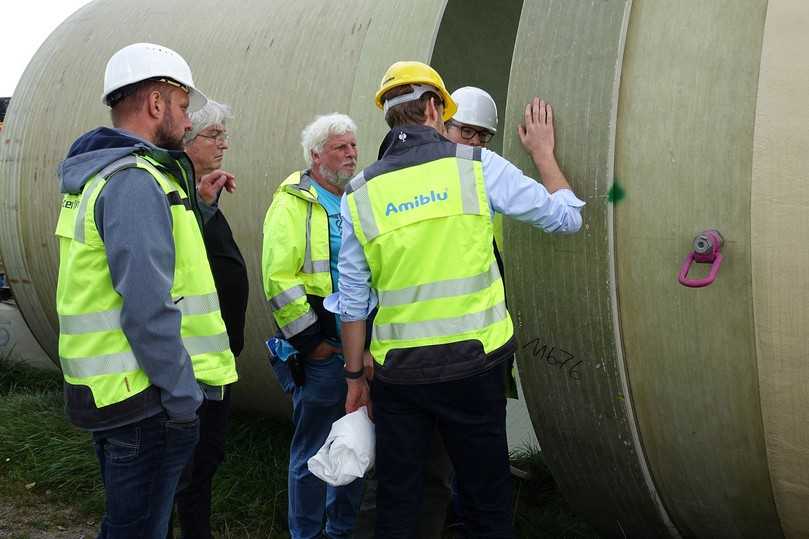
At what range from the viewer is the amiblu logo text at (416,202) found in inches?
110

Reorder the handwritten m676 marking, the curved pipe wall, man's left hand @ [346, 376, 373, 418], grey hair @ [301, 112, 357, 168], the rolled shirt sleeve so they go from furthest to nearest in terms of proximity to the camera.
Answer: the curved pipe wall → grey hair @ [301, 112, 357, 168] → man's left hand @ [346, 376, 373, 418] → the handwritten m676 marking → the rolled shirt sleeve

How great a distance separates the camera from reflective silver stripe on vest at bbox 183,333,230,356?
2.82 meters

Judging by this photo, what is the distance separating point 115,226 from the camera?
2.48 m

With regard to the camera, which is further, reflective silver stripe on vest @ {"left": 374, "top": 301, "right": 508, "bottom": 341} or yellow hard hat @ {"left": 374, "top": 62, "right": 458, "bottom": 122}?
yellow hard hat @ {"left": 374, "top": 62, "right": 458, "bottom": 122}

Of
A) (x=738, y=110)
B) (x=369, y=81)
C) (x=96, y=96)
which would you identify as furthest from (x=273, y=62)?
(x=738, y=110)

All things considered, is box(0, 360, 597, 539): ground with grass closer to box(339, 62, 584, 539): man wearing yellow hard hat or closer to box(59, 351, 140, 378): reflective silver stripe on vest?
box(339, 62, 584, 539): man wearing yellow hard hat

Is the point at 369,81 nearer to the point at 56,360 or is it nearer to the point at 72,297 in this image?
the point at 72,297

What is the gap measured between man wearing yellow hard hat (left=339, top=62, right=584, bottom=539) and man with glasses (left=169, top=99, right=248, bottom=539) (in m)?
0.82

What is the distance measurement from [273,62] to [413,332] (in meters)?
2.30

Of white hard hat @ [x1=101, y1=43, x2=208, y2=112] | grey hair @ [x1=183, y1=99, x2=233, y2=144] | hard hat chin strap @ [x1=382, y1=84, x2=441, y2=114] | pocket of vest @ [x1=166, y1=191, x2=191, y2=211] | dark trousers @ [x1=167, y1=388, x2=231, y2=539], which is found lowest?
dark trousers @ [x1=167, y1=388, x2=231, y2=539]

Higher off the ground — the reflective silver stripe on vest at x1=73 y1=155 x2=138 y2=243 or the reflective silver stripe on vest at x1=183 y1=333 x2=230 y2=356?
the reflective silver stripe on vest at x1=73 y1=155 x2=138 y2=243

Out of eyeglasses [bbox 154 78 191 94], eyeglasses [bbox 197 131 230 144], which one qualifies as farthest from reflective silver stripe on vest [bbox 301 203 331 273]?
eyeglasses [bbox 154 78 191 94]

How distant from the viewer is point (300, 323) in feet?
11.5

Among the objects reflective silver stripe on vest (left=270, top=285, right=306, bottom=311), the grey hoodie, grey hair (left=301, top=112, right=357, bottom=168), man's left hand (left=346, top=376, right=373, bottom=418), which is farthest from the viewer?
grey hair (left=301, top=112, right=357, bottom=168)
